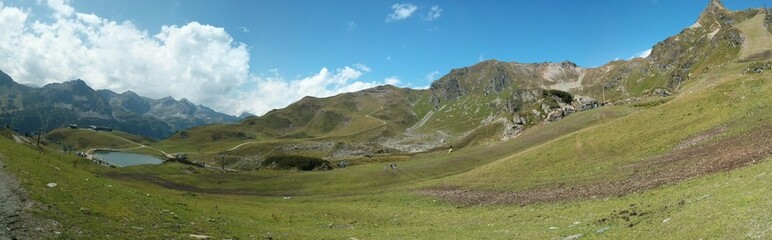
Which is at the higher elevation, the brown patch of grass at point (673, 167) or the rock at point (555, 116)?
the rock at point (555, 116)

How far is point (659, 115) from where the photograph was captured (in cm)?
5991

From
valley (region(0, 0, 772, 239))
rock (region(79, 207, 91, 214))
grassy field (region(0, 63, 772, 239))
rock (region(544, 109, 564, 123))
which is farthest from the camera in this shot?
rock (region(544, 109, 564, 123))

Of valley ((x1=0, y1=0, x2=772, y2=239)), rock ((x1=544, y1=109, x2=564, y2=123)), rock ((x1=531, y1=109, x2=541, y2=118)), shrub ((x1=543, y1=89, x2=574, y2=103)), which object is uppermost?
shrub ((x1=543, y1=89, x2=574, y2=103))

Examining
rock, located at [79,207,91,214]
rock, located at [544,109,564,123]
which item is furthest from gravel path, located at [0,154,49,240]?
rock, located at [544,109,564,123]

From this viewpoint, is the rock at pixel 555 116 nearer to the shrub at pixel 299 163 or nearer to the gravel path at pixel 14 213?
the shrub at pixel 299 163

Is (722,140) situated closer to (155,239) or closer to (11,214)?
(155,239)

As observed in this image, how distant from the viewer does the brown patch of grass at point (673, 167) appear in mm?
33875

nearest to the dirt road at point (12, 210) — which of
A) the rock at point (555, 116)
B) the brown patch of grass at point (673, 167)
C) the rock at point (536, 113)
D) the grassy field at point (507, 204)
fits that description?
the grassy field at point (507, 204)

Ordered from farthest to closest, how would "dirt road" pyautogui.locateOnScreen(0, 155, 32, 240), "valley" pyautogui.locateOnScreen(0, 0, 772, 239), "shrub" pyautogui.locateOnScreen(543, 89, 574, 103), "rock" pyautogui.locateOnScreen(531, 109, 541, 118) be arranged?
"shrub" pyautogui.locateOnScreen(543, 89, 574, 103), "rock" pyautogui.locateOnScreen(531, 109, 541, 118), "valley" pyautogui.locateOnScreen(0, 0, 772, 239), "dirt road" pyautogui.locateOnScreen(0, 155, 32, 240)

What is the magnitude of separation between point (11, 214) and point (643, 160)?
170 feet

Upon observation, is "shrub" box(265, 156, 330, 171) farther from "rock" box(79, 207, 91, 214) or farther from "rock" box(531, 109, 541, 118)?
"rock" box(79, 207, 91, 214)

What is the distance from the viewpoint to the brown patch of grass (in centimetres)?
3388

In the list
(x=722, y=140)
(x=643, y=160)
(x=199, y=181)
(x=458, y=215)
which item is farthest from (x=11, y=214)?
(x=199, y=181)

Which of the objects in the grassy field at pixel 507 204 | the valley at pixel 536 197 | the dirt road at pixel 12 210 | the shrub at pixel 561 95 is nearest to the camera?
the dirt road at pixel 12 210
